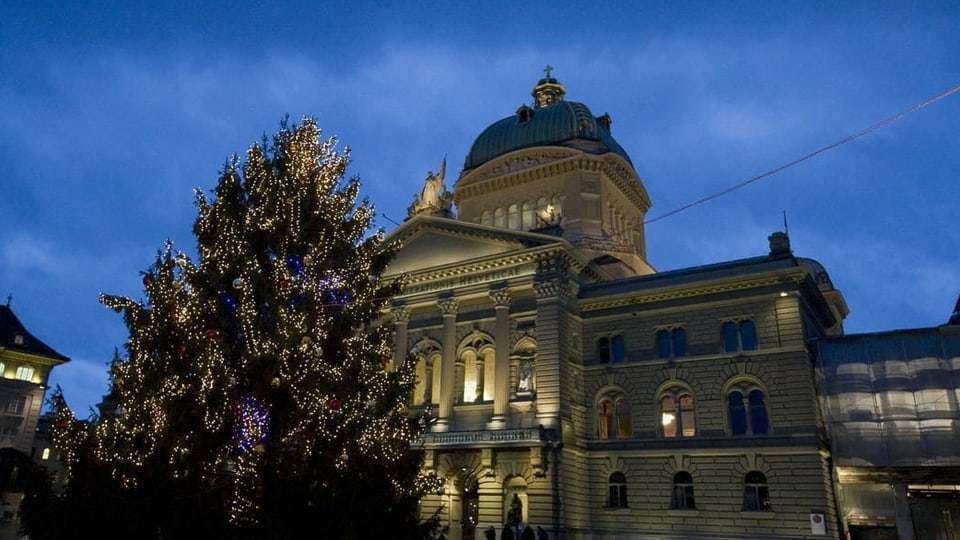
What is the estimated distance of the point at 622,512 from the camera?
30.8 meters

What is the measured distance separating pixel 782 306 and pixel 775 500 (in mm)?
8311

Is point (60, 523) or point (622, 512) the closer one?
point (60, 523)

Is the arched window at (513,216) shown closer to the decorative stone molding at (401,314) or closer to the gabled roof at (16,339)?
the decorative stone molding at (401,314)

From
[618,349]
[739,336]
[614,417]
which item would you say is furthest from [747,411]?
[618,349]

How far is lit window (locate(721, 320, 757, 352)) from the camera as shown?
30.3 meters

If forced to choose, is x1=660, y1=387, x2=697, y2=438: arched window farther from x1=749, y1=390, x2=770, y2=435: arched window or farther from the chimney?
the chimney

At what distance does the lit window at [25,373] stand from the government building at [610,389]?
34053mm

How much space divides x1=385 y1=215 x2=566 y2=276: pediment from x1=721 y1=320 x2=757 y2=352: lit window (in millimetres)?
8995

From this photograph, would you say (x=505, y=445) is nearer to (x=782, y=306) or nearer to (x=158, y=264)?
(x=782, y=306)

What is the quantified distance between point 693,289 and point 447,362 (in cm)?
1305

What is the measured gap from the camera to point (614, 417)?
32.9 m

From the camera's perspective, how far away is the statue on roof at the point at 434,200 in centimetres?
3988

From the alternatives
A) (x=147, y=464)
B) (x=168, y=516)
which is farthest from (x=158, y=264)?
(x=168, y=516)

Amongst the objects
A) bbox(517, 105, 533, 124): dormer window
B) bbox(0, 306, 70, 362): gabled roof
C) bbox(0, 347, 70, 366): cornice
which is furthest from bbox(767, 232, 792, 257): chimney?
bbox(0, 347, 70, 366): cornice
